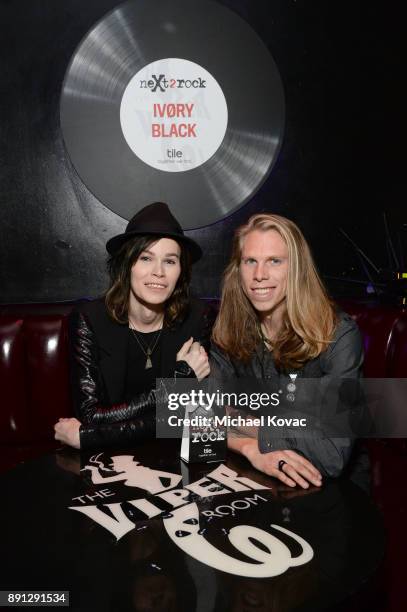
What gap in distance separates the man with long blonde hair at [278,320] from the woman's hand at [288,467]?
0.47 feet

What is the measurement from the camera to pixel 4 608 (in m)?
1.03

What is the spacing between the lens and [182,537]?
1.23m

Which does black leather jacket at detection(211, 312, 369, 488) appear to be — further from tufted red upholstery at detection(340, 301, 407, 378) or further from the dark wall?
the dark wall

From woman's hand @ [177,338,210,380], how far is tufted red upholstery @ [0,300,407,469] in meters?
0.76

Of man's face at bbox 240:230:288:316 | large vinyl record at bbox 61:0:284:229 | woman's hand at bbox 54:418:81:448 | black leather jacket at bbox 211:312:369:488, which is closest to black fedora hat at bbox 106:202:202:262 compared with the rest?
man's face at bbox 240:230:288:316

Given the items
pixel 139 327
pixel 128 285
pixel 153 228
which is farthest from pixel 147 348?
pixel 153 228

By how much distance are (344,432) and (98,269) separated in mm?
1609

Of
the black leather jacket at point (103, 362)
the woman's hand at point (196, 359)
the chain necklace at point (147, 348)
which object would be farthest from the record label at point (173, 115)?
the woman's hand at point (196, 359)

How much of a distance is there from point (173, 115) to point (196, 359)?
136 cm

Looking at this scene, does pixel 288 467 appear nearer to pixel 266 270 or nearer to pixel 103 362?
pixel 266 270

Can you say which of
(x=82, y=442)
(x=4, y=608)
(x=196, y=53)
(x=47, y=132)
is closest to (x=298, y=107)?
(x=196, y=53)

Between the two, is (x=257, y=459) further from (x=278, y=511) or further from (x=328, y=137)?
(x=328, y=137)

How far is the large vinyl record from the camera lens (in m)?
2.82

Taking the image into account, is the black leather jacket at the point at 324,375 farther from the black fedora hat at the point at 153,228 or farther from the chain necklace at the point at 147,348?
the black fedora hat at the point at 153,228
